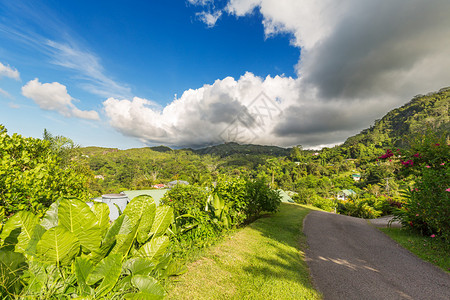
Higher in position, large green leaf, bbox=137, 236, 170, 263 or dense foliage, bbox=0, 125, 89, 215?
dense foliage, bbox=0, 125, 89, 215

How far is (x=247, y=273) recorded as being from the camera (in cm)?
332

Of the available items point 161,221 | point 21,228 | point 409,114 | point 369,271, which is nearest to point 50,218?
point 21,228

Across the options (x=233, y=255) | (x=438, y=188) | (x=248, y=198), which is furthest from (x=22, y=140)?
(x=438, y=188)

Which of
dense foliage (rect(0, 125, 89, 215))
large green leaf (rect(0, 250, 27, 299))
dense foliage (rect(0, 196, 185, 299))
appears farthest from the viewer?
dense foliage (rect(0, 125, 89, 215))

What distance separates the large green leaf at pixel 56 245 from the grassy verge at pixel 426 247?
7.41m

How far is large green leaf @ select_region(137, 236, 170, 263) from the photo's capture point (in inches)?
61.3

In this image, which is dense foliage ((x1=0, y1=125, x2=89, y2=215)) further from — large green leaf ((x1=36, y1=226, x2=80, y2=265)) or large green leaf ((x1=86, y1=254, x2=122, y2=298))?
large green leaf ((x1=86, y1=254, x2=122, y2=298))

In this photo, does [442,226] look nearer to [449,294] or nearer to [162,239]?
[449,294]

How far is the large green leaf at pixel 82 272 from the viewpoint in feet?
3.62

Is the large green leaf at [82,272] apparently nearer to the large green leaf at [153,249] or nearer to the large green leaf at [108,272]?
the large green leaf at [108,272]

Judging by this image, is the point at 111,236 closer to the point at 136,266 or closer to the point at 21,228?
the point at 136,266

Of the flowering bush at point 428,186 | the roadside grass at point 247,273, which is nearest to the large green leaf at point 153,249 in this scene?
the roadside grass at point 247,273

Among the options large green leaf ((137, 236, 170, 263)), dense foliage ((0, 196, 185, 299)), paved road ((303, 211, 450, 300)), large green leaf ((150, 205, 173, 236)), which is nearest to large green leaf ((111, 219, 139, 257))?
dense foliage ((0, 196, 185, 299))

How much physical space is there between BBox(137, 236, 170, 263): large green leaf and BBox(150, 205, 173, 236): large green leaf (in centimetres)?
14
